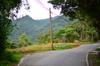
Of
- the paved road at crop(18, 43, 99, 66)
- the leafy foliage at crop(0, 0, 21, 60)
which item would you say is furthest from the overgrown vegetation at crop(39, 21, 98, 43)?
Answer: the leafy foliage at crop(0, 0, 21, 60)

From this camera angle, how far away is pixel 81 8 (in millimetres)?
31016

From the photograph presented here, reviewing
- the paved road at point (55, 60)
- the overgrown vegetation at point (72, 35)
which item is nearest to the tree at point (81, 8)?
the paved road at point (55, 60)

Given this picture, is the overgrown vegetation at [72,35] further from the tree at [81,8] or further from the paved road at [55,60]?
the tree at [81,8]

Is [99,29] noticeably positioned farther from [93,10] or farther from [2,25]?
[2,25]

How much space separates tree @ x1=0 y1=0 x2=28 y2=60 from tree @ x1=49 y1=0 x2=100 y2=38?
6.48m

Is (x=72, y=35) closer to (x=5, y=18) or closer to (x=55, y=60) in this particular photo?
(x=55, y=60)

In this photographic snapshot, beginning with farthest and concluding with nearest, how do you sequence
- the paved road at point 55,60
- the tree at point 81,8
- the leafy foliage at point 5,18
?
the paved road at point 55,60, the tree at point 81,8, the leafy foliage at point 5,18

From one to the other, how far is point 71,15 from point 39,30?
61761 mm

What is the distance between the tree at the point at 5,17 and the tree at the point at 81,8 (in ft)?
21.2

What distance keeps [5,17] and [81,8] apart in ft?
26.7

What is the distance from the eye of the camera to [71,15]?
114 feet

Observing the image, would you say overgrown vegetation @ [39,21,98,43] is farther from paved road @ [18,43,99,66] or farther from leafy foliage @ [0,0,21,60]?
leafy foliage @ [0,0,21,60]

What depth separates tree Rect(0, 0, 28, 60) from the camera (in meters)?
22.4

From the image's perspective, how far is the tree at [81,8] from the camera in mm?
28167
